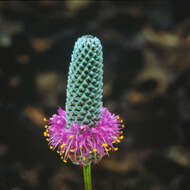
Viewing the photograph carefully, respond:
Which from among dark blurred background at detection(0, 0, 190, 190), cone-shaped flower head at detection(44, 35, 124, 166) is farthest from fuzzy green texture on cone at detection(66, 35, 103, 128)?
dark blurred background at detection(0, 0, 190, 190)

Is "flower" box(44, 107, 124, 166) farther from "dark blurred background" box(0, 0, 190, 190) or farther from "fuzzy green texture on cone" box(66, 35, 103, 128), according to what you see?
"dark blurred background" box(0, 0, 190, 190)

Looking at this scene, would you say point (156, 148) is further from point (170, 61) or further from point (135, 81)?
point (170, 61)

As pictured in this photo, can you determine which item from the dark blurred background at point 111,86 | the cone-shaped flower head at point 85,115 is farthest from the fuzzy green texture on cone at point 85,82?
the dark blurred background at point 111,86

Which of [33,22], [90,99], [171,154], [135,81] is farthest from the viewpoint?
[33,22]

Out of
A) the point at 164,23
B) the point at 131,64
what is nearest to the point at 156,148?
the point at 131,64

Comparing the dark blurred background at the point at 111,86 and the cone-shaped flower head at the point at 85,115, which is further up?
the dark blurred background at the point at 111,86

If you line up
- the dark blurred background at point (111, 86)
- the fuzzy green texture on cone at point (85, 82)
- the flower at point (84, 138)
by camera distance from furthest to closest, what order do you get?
the dark blurred background at point (111, 86) → the flower at point (84, 138) → the fuzzy green texture on cone at point (85, 82)

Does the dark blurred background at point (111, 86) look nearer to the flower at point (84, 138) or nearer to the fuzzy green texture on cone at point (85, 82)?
the flower at point (84, 138)

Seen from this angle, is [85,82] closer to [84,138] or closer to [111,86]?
[84,138]

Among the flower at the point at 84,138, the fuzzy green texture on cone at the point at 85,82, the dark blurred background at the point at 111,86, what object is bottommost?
the flower at the point at 84,138
